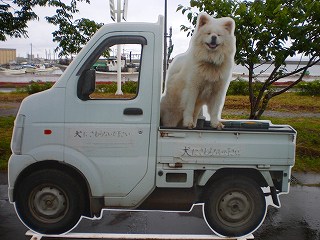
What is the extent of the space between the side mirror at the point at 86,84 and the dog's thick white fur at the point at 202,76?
38.1 inches

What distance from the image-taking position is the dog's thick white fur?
4340 mm

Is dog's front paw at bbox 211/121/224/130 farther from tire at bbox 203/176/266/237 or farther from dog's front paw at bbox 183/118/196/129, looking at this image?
tire at bbox 203/176/266/237

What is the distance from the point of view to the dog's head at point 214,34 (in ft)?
14.1

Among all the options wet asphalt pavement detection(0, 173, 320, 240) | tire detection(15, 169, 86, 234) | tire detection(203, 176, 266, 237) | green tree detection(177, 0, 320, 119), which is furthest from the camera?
green tree detection(177, 0, 320, 119)

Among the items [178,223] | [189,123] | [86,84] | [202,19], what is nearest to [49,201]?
[86,84]

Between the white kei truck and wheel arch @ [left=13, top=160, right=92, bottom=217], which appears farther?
wheel arch @ [left=13, top=160, right=92, bottom=217]

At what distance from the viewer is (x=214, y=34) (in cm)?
429

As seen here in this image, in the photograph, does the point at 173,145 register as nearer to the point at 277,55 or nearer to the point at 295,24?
the point at 277,55

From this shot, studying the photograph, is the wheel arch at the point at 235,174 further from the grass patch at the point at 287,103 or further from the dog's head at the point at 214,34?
the grass patch at the point at 287,103

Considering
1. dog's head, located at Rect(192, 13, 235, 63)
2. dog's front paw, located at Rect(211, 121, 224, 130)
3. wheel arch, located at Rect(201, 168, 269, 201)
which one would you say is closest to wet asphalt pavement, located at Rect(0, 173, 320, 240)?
wheel arch, located at Rect(201, 168, 269, 201)

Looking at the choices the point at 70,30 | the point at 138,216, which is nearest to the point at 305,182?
the point at 138,216

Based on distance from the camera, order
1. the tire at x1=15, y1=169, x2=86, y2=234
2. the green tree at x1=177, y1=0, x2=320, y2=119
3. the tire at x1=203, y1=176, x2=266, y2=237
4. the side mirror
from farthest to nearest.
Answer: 1. the green tree at x1=177, y1=0, x2=320, y2=119
2. the tire at x1=203, y1=176, x2=266, y2=237
3. the tire at x1=15, y1=169, x2=86, y2=234
4. the side mirror

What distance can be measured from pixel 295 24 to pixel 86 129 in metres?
4.77

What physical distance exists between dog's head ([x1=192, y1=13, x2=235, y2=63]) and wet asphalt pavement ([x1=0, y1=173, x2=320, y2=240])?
87.2 inches
